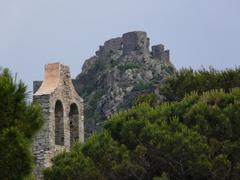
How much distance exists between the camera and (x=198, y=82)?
Answer: 2436 cm

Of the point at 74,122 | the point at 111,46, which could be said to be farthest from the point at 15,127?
the point at 111,46

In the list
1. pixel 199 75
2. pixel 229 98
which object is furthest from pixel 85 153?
pixel 199 75

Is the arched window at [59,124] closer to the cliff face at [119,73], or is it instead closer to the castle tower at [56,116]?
the castle tower at [56,116]

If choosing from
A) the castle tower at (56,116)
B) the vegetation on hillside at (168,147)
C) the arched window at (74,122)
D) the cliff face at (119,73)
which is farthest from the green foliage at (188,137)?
the cliff face at (119,73)

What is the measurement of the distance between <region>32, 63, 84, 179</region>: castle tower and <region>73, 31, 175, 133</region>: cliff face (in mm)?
42966

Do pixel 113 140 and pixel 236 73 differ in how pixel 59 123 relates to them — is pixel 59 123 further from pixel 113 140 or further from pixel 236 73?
pixel 236 73

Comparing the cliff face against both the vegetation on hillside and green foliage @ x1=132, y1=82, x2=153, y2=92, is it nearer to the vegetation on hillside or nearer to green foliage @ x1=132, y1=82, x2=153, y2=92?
green foliage @ x1=132, y1=82, x2=153, y2=92

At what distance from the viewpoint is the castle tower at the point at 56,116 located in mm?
19859

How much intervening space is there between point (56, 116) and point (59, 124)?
385mm

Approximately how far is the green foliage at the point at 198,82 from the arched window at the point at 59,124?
16.6ft

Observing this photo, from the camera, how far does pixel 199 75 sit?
24.4 meters

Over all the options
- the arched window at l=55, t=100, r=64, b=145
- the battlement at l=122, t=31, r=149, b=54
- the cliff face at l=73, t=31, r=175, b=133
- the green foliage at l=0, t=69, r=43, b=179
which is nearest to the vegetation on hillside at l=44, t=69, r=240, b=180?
the arched window at l=55, t=100, r=64, b=145

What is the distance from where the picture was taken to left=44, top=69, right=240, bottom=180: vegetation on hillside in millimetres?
18602

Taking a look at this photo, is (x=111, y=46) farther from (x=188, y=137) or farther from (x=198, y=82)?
(x=188, y=137)
